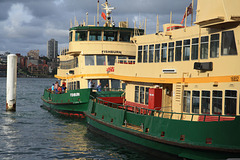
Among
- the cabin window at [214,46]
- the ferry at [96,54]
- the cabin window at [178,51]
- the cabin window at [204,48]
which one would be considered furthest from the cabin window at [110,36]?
the cabin window at [214,46]

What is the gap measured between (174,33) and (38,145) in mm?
9477

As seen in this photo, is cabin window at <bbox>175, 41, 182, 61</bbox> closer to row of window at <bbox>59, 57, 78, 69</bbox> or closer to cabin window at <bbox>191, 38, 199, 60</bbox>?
cabin window at <bbox>191, 38, 199, 60</bbox>

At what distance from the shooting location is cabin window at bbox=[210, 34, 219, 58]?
14.7 metres

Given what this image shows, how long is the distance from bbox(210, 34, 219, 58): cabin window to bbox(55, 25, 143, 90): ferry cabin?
1457 centimetres

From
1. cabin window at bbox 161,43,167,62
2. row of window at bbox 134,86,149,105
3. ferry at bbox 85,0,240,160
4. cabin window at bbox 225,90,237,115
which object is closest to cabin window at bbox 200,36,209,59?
ferry at bbox 85,0,240,160

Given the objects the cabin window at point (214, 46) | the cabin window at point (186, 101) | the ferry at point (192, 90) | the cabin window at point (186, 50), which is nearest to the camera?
the ferry at point (192, 90)

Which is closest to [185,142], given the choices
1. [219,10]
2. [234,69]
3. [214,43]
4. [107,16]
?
[234,69]

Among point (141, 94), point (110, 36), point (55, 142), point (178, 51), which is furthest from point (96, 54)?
point (178, 51)

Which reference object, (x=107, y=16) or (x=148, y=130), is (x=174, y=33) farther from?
(x=107, y=16)

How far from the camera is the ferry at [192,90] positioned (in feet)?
43.4

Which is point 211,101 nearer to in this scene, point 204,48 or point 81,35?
point 204,48

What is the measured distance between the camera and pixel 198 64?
15.1 meters

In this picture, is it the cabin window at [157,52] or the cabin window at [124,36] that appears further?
the cabin window at [124,36]

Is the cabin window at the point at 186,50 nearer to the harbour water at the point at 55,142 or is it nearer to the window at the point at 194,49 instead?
the window at the point at 194,49
